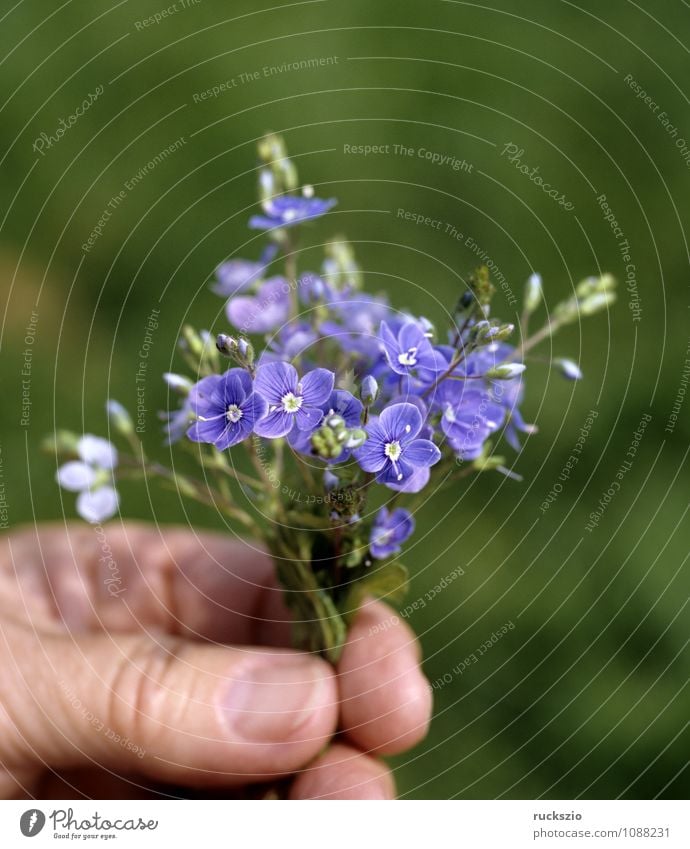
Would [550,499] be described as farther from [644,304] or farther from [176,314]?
[176,314]

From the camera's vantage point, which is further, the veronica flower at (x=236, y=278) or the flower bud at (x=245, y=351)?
the veronica flower at (x=236, y=278)

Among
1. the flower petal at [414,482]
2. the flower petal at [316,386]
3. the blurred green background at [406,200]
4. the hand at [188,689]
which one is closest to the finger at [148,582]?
the hand at [188,689]

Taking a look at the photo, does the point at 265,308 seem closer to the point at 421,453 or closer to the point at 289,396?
the point at 289,396

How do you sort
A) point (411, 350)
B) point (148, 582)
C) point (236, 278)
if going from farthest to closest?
point (148, 582) → point (236, 278) → point (411, 350)

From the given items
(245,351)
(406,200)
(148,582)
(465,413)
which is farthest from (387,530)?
(406,200)

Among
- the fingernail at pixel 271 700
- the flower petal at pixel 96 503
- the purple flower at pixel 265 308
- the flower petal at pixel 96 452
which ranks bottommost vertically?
the fingernail at pixel 271 700

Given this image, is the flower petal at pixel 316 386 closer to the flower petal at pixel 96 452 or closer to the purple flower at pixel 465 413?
the purple flower at pixel 465 413
